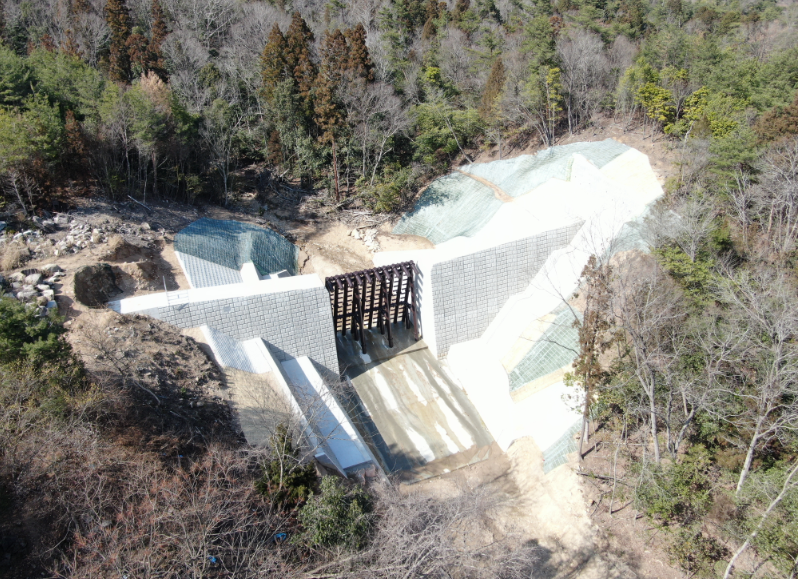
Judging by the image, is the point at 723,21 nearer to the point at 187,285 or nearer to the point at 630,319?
the point at 630,319

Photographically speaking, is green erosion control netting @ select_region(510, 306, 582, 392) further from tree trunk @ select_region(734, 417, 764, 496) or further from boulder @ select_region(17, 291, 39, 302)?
Result: boulder @ select_region(17, 291, 39, 302)

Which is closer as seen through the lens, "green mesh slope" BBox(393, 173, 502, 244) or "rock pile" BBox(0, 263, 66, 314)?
Result: "rock pile" BBox(0, 263, 66, 314)

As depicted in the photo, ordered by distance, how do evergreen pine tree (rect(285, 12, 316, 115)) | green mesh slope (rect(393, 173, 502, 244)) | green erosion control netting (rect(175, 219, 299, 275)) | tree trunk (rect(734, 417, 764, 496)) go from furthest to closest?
evergreen pine tree (rect(285, 12, 316, 115)) → green mesh slope (rect(393, 173, 502, 244)) → green erosion control netting (rect(175, 219, 299, 275)) → tree trunk (rect(734, 417, 764, 496))

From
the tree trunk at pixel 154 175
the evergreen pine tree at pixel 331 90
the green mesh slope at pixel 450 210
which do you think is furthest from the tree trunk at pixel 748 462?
the tree trunk at pixel 154 175

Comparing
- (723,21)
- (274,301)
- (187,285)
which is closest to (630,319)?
(274,301)

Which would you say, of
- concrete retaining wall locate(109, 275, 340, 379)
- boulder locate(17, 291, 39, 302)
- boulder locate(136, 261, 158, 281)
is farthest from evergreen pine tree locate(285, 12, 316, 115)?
boulder locate(17, 291, 39, 302)

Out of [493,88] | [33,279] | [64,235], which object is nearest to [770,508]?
[33,279]
